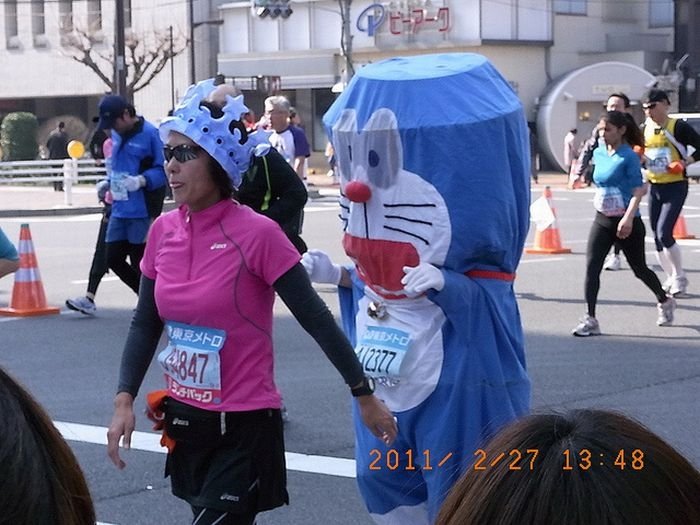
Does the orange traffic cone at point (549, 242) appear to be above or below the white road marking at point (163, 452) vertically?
below

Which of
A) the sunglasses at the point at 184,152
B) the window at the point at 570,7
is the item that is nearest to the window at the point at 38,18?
the window at the point at 570,7

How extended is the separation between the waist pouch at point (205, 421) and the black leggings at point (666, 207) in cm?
888

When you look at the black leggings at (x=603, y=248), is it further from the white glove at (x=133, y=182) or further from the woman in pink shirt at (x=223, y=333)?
the woman in pink shirt at (x=223, y=333)

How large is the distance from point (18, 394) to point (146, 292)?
2.73 meters

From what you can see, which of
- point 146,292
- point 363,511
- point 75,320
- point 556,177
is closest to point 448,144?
point 146,292

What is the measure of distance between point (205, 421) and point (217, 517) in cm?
29

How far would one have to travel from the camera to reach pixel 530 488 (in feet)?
5.04

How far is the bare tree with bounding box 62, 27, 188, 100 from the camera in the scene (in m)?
47.4

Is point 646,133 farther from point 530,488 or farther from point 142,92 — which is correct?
point 142,92

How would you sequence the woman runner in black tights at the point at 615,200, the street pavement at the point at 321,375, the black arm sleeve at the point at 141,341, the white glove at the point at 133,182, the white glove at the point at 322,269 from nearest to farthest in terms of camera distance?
the black arm sleeve at the point at 141,341
the white glove at the point at 322,269
the street pavement at the point at 321,375
the woman runner in black tights at the point at 615,200
the white glove at the point at 133,182

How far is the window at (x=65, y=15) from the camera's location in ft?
168

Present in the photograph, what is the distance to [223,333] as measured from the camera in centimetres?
404

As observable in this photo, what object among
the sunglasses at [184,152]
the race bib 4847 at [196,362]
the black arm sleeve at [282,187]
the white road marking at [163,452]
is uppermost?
the sunglasses at [184,152]

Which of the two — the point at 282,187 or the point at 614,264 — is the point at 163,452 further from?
the point at 614,264
